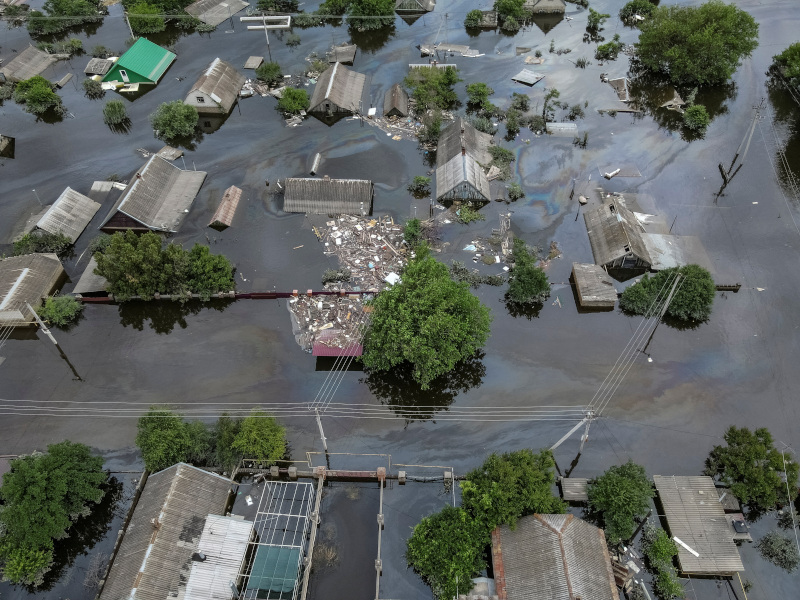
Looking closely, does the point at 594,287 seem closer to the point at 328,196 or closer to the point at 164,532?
the point at 328,196

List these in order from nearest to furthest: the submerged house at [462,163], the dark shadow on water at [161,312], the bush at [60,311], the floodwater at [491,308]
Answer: the floodwater at [491,308]
the bush at [60,311]
the dark shadow on water at [161,312]
the submerged house at [462,163]

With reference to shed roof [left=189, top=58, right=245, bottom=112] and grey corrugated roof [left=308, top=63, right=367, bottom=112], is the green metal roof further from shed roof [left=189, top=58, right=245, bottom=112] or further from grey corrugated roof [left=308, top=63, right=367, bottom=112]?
grey corrugated roof [left=308, top=63, right=367, bottom=112]

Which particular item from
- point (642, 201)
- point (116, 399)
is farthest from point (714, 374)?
point (116, 399)

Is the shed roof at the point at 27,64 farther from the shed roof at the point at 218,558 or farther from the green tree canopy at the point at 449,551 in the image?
the green tree canopy at the point at 449,551

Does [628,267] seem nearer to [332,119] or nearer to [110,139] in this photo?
[332,119]

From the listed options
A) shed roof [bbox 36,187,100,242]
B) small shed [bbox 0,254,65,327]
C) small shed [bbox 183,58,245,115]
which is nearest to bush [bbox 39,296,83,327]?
small shed [bbox 0,254,65,327]

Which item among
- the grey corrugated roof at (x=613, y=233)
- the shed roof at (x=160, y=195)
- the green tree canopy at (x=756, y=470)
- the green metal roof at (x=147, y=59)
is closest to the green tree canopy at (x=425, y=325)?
the grey corrugated roof at (x=613, y=233)
